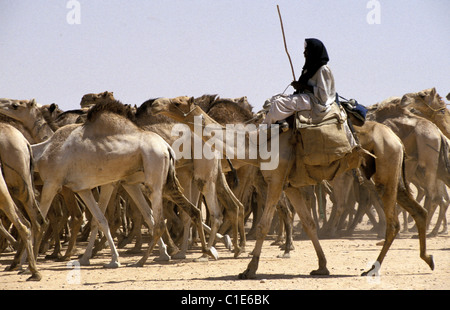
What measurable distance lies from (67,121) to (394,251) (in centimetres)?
675

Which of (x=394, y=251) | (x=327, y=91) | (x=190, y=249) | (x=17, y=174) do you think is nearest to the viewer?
(x=327, y=91)

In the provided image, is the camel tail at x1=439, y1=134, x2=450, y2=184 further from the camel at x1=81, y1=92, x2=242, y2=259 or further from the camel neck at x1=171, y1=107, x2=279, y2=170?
the camel neck at x1=171, y1=107, x2=279, y2=170

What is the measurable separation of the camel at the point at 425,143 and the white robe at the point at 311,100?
696 cm

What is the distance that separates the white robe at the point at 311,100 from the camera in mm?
9008

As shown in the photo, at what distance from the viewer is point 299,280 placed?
8602 mm

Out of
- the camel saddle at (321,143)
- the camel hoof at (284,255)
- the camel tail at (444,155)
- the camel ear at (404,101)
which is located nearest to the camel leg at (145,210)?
the camel hoof at (284,255)

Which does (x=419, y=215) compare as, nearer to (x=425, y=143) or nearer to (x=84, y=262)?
(x=84, y=262)

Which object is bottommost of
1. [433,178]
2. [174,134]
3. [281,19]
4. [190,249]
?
[190,249]

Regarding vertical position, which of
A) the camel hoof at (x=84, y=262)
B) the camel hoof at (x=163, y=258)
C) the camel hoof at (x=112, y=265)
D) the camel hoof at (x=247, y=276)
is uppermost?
the camel hoof at (x=247, y=276)

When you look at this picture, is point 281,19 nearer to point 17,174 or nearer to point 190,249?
point 17,174

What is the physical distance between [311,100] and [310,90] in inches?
7.4

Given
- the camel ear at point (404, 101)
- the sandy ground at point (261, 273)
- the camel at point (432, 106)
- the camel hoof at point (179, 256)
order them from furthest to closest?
the camel at point (432, 106) → the camel ear at point (404, 101) → the camel hoof at point (179, 256) → the sandy ground at point (261, 273)

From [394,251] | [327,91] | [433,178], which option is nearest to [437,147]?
[433,178]
